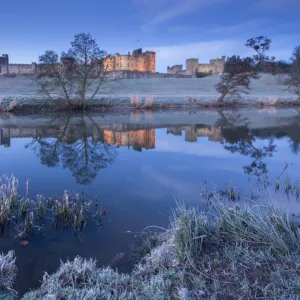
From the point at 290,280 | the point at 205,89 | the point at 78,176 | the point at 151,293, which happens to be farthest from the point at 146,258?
the point at 205,89

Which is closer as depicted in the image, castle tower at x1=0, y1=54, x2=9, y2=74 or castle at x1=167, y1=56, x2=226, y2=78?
castle tower at x1=0, y1=54, x2=9, y2=74

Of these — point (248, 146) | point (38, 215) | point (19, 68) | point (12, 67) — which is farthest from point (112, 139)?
point (12, 67)

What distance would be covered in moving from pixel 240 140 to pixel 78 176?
837 centimetres

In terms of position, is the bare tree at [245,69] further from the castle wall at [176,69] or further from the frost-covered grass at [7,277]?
the castle wall at [176,69]

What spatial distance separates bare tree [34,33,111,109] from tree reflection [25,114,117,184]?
34.4 ft

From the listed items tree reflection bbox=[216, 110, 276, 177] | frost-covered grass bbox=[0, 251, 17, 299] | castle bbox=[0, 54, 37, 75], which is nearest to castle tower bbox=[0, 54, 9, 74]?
castle bbox=[0, 54, 37, 75]

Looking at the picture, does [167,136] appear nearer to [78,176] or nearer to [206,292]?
[78,176]

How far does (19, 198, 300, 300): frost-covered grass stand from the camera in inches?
122

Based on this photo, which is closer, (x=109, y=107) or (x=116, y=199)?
(x=116, y=199)

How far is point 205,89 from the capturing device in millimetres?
49938

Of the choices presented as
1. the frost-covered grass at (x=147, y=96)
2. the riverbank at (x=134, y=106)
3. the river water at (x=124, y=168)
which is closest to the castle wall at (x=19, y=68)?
the frost-covered grass at (x=147, y=96)

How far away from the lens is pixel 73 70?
26.5m

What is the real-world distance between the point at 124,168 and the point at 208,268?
19.7 ft

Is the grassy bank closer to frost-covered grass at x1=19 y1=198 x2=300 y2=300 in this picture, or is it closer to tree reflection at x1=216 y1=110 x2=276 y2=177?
tree reflection at x1=216 y1=110 x2=276 y2=177
